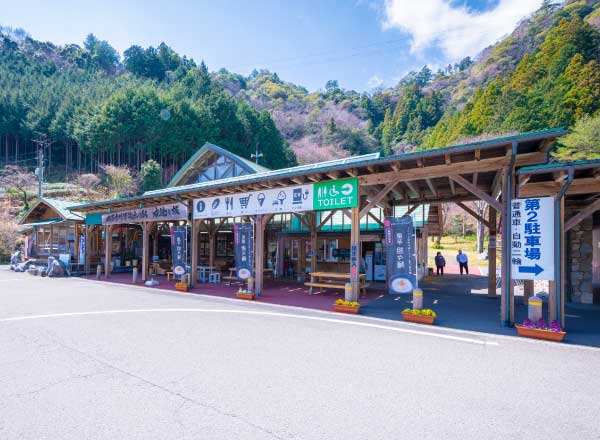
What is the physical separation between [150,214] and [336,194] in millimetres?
8555

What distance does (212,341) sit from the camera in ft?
18.2

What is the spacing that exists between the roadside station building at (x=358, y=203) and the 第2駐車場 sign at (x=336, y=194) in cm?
2

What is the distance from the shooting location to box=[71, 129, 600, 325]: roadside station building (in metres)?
6.51

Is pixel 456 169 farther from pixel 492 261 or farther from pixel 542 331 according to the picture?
pixel 492 261

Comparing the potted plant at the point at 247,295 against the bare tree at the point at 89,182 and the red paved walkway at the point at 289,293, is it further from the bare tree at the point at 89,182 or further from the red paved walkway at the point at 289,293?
the bare tree at the point at 89,182

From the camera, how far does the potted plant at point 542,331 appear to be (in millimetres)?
5676

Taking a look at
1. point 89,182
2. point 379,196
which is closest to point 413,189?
point 379,196

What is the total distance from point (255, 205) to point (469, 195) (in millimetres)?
6776

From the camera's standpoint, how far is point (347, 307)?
319 inches

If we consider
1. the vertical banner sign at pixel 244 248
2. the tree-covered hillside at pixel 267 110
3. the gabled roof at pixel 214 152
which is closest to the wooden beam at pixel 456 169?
the vertical banner sign at pixel 244 248

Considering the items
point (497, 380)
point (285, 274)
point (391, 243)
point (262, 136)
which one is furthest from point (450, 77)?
point (497, 380)

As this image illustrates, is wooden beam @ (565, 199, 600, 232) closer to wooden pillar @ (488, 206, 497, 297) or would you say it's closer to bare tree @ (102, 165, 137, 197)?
A: wooden pillar @ (488, 206, 497, 297)

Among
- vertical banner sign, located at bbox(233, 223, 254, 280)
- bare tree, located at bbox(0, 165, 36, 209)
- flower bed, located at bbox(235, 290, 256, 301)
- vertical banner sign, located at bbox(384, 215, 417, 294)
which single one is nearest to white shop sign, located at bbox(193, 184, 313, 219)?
vertical banner sign, located at bbox(233, 223, 254, 280)

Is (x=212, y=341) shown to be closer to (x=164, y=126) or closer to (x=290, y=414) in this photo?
(x=290, y=414)
